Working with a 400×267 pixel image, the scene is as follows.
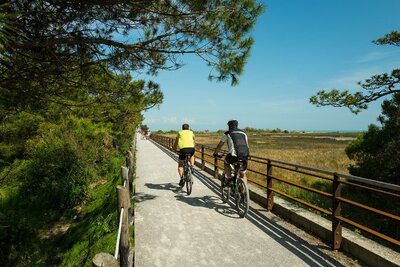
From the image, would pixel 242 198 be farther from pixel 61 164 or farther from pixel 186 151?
pixel 61 164

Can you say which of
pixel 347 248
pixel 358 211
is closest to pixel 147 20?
pixel 347 248

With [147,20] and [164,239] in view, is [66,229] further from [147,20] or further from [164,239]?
[147,20]

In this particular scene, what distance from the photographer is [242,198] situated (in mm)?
6426

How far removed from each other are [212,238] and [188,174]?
336 centimetres

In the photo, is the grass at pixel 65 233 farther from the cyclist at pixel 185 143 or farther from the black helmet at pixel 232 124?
the black helmet at pixel 232 124

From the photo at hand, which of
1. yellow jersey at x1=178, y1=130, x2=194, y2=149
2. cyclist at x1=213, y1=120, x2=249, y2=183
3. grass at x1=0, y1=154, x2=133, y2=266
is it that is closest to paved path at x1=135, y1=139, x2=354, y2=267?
grass at x1=0, y1=154, x2=133, y2=266

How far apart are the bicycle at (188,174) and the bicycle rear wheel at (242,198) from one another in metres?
2.09

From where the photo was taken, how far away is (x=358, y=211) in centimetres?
952

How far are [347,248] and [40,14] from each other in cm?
620

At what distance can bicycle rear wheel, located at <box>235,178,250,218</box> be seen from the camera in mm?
6191

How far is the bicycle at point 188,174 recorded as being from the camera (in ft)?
27.7

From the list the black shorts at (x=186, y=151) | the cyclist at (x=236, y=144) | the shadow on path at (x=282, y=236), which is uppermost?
the cyclist at (x=236, y=144)

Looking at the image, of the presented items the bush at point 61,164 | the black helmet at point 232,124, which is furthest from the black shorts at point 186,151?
the bush at point 61,164

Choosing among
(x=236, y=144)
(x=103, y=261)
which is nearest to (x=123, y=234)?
(x=103, y=261)
